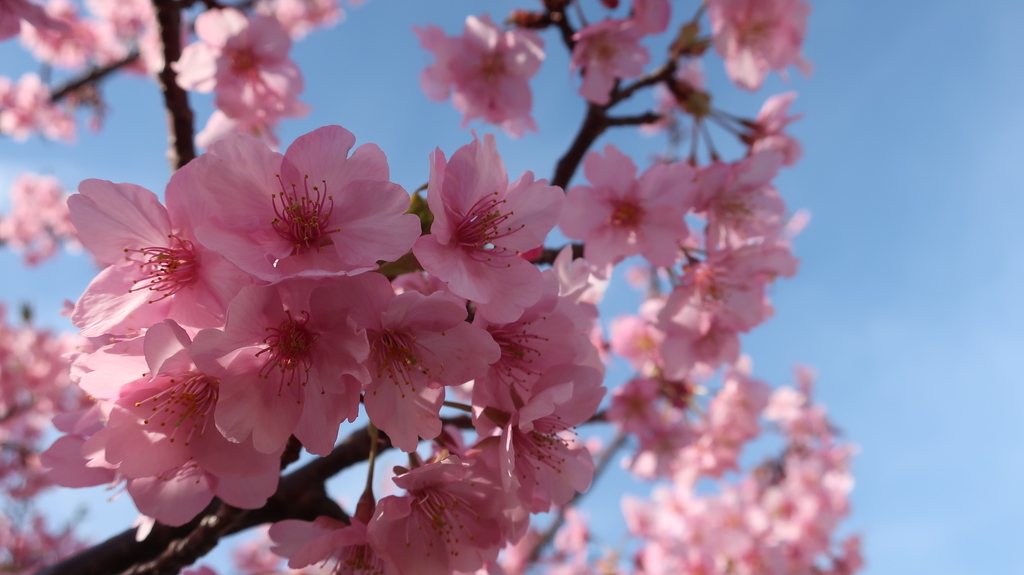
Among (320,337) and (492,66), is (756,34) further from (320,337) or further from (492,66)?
(320,337)

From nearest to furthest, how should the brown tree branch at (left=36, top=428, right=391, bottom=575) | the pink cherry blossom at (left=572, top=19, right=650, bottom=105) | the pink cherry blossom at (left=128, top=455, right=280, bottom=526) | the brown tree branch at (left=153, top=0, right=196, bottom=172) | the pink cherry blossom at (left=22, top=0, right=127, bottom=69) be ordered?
the pink cherry blossom at (left=128, top=455, right=280, bottom=526) → the brown tree branch at (left=36, top=428, right=391, bottom=575) → the brown tree branch at (left=153, top=0, right=196, bottom=172) → the pink cherry blossom at (left=572, top=19, right=650, bottom=105) → the pink cherry blossom at (left=22, top=0, right=127, bottom=69)

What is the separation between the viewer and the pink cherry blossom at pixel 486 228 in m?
1.21

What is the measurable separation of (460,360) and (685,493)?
202 inches

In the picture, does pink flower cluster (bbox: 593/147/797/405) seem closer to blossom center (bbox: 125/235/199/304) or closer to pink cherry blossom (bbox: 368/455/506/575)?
pink cherry blossom (bbox: 368/455/506/575)

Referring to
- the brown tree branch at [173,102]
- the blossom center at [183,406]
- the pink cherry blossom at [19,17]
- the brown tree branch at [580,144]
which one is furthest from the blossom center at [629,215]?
the pink cherry blossom at [19,17]

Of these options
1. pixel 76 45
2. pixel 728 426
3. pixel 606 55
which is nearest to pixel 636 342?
pixel 728 426

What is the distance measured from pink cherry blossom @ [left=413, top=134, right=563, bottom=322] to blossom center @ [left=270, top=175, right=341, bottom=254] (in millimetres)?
193

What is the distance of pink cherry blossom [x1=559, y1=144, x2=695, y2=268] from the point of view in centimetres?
205

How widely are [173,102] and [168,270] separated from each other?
4.82 ft

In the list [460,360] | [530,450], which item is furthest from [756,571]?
[460,360]

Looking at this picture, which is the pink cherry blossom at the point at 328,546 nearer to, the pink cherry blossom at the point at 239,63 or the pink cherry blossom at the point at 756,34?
the pink cherry blossom at the point at 239,63

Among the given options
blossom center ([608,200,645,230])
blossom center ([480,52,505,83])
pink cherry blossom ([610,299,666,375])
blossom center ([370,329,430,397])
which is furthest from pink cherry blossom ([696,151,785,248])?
blossom center ([370,329,430,397])

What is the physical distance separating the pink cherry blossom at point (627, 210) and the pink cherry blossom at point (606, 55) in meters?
0.54

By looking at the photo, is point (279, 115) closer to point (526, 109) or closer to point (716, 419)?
point (526, 109)
